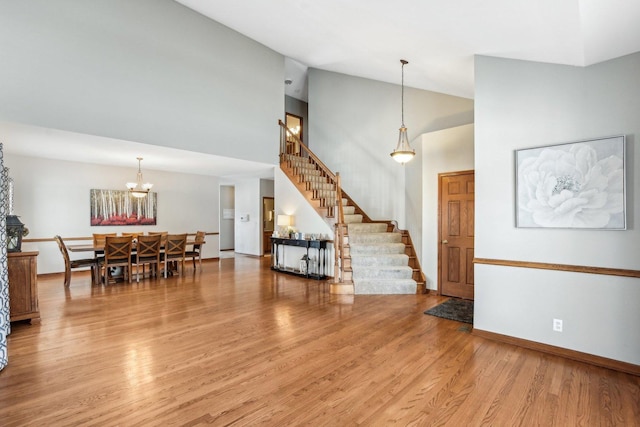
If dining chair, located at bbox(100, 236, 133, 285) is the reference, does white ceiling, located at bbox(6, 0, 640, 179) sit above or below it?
above

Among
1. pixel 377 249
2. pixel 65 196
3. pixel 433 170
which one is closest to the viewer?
pixel 433 170

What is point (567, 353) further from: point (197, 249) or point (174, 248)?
point (197, 249)

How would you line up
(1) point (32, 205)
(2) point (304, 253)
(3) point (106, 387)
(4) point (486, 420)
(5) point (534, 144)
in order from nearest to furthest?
(4) point (486, 420)
(3) point (106, 387)
(5) point (534, 144)
(1) point (32, 205)
(2) point (304, 253)

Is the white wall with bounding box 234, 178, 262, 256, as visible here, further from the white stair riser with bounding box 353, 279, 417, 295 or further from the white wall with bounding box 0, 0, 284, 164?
the white stair riser with bounding box 353, 279, 417, 295

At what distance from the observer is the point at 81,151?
20.3 ft

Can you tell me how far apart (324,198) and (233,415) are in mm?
5497

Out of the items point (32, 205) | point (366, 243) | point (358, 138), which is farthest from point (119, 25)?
point (366, 243)

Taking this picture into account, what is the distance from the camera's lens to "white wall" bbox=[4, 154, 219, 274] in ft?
22.3

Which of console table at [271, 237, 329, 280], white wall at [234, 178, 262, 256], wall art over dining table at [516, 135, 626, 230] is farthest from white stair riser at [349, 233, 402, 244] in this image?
white wall at [234, 178, 262, 256]

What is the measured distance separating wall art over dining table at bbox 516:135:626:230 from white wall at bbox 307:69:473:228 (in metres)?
2.98

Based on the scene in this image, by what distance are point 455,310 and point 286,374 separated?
296cm

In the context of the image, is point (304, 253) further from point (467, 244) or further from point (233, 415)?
point (233, 415)

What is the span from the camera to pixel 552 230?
10.3 ft

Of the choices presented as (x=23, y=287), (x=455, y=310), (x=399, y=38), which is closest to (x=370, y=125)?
(x=399, y=38)
